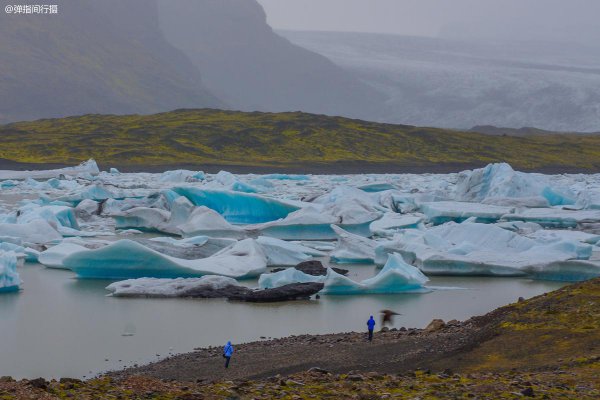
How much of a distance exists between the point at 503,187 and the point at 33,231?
584 inches

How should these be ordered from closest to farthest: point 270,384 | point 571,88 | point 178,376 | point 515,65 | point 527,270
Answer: point 270,384 < point 178,376 < point 527,270 < point 571,88 < point 515,65

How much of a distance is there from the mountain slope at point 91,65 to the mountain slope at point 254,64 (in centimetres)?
722

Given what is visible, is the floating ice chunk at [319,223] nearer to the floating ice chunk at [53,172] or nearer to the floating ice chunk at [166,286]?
the floating ice chunk at [166,286]

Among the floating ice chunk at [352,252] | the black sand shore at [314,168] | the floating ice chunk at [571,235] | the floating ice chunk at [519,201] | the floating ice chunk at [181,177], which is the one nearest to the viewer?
the floating ice chunk at [352,252]

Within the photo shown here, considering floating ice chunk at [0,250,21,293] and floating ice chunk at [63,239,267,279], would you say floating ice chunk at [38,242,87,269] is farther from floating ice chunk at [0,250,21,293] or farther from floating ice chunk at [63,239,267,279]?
floating ice chunk at [0,250,21,293]

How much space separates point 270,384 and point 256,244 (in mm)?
10356

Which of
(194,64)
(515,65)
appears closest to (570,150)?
(515,65)

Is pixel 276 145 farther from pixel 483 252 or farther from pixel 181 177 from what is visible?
pixel 483 252

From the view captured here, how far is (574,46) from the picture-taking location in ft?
443

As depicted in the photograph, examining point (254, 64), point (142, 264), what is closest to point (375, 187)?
point (142, 264)

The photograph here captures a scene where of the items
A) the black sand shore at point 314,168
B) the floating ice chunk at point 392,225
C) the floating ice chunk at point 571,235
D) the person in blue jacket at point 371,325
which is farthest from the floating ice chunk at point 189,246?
the black sand shore at point 314,168

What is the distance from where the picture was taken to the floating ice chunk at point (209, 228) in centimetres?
2162

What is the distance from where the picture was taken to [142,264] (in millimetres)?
16359

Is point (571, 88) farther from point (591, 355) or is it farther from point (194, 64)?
point (591, 355)
